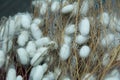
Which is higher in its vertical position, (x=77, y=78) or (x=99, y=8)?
(x=99, y=8)

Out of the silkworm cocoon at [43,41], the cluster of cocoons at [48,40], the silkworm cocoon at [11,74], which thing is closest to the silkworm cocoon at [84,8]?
the cluster of cocoons at [48,40]

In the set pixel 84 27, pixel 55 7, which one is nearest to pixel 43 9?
pixel 55 7

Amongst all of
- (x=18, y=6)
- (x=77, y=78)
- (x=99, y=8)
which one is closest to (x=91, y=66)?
(x=77, y=78)

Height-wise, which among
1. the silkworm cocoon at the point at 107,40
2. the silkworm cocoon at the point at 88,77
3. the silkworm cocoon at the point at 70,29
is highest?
the silkworm cocoon at the point at 70,29

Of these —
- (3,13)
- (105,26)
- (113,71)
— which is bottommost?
(113,71)

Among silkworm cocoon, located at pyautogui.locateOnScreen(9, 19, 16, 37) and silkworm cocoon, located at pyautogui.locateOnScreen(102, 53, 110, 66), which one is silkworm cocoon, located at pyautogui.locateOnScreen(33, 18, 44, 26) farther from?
silkworm cocoon, located at pyautogui.locateOnScreen(102, 53, 110, 66)

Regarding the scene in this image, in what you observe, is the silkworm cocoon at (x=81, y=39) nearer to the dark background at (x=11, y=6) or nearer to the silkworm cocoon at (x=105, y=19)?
the silkworm cocoon at (x=105, y=19)

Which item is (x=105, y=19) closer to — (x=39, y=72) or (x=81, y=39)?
(x=81, y=39)

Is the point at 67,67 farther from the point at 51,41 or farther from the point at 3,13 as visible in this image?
the point at 3,13

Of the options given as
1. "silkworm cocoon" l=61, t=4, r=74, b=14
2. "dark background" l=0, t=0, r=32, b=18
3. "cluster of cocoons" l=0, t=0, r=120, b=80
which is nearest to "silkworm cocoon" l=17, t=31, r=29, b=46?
"cluster of cocoons" l=0, t=0, r=120, b=80
